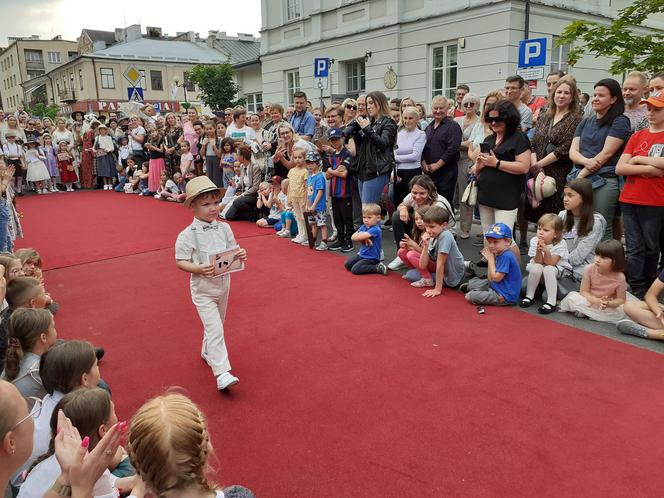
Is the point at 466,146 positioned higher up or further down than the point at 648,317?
higher up

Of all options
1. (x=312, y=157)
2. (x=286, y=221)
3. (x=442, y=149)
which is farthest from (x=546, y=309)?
(x=286, y=221)

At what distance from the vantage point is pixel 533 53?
925cm

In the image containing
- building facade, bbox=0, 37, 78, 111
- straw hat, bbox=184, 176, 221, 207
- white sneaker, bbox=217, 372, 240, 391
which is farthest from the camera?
building facade, bbox=0, 37, 78, 111

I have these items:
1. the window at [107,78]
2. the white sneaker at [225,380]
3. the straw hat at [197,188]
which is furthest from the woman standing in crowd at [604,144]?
the window at [107,78]

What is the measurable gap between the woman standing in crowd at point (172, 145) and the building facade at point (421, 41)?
4161 millimetres

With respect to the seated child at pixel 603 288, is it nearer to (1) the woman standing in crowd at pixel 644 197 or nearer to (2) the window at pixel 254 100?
(1) the woman standing in crowd at pixel 644 197

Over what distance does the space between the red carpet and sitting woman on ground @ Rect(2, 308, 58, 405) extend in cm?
79

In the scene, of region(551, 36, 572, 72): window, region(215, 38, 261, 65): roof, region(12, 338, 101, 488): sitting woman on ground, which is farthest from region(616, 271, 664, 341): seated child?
region(215, 38, 261, 65): roof

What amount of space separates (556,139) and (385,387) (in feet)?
13.1

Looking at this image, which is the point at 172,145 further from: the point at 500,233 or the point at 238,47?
the point at 238,47

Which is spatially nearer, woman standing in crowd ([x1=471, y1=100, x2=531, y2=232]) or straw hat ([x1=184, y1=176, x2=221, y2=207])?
straw hat ([x1=184, y1=176, x2=221, y2=207])

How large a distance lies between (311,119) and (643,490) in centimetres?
817

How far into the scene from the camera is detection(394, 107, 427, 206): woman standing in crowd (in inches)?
291

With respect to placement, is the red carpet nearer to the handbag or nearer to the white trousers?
the white trousers
